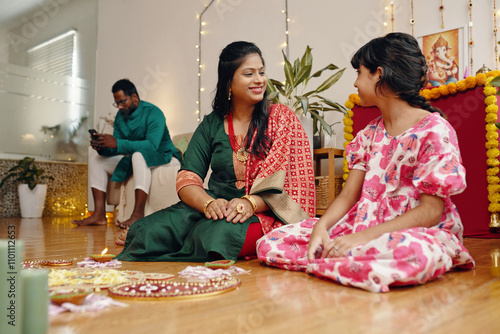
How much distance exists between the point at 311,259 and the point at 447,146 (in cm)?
52

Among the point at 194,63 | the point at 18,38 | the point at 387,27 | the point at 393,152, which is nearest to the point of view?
the point at 393,152

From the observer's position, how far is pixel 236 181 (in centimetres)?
204

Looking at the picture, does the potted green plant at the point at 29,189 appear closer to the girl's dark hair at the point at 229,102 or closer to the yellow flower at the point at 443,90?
the girl's dark hair at the point at 229,102

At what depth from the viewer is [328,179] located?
3.13 m

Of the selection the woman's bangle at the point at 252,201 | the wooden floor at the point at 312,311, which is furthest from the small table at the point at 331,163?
the wooden floor at the point at 312,311

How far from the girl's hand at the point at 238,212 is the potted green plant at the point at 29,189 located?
13.4ft

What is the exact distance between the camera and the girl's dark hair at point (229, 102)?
2.01 meters

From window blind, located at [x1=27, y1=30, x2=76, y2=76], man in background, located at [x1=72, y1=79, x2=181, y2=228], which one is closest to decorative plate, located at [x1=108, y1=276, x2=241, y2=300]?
man in background, located at [x1=72, y1=79, x2=181, y2=228]

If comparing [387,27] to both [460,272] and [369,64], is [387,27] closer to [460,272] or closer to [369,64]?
[369,64]

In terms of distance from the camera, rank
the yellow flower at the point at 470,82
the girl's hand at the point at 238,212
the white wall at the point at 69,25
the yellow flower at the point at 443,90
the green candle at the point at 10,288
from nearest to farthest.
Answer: the green candle at the point at 10,288, the girl's hand at the point at 238,212, the yellow flower at the point at 470,82, the yellow flower at the point at 443,90, the white wall at the point at 69,25

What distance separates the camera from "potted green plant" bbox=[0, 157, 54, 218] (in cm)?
515

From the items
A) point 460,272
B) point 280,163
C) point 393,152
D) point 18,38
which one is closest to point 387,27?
point 280,163

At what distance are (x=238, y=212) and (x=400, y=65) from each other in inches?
31.2

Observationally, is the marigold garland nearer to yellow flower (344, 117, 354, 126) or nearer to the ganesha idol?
the ganesha idol
